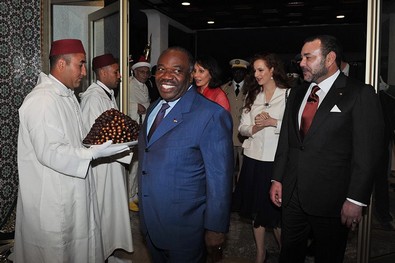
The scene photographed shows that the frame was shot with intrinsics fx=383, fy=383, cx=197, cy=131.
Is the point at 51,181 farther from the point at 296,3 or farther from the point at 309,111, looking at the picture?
the point at 296,3

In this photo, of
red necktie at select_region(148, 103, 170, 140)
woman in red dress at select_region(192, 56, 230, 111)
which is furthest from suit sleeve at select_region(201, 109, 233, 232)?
woman in red dress at select_region(192, 56, 230, 111)

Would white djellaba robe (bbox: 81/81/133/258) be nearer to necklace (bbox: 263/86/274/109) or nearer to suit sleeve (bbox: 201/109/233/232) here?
necklace (bbox: 263/86/274/109)

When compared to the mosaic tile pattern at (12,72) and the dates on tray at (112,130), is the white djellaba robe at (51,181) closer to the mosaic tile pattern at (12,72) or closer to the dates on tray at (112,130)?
the dates on tray at (112,130)

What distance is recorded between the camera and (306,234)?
7.93ft

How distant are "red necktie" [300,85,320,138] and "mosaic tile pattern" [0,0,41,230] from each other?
9.32 feet

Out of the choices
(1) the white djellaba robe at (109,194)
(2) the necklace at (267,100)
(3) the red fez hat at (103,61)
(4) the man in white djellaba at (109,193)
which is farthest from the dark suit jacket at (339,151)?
(3) the red fez hat at (103,61)

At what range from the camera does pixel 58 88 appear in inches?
96.4

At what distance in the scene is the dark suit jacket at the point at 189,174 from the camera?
1825mm

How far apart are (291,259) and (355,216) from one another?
56 centimetres

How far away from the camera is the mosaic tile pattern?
3686 mm

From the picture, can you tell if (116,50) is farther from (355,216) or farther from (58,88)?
(355,216)

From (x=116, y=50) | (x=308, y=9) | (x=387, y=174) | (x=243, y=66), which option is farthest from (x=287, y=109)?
(x=308, y=9)

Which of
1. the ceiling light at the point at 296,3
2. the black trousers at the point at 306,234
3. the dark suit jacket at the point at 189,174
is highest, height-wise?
the ceiling light at the point at 296,3

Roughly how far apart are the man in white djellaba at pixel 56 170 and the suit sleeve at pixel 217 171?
0.82m
